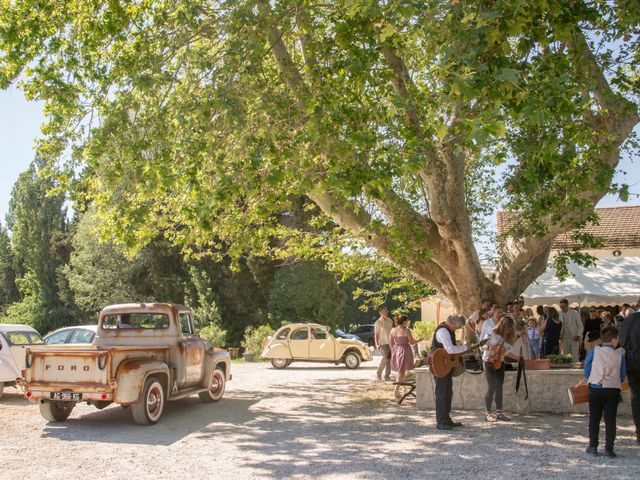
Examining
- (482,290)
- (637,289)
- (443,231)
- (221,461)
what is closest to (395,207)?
(443,231)

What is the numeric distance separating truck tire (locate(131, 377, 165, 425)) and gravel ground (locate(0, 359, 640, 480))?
0.55 feet

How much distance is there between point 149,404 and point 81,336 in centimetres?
604

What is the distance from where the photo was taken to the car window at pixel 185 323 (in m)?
12.1

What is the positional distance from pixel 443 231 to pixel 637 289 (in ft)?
23.7

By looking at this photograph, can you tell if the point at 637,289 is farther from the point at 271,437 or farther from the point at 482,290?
the point at 271,437

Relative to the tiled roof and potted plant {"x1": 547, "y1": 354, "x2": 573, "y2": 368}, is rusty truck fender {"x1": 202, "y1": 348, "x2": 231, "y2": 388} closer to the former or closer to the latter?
potted plant {"x1": 547, "y1": 354, "x2": 573, "y2": 368}

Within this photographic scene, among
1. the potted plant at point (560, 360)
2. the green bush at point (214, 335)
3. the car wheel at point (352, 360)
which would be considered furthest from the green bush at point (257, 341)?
the potted plant at point (560, 360)

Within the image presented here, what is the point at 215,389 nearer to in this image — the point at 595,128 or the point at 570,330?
the point at 570,330

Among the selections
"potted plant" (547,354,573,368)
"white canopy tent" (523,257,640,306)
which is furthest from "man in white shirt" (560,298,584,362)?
"potted plant" (547,354,573,368)

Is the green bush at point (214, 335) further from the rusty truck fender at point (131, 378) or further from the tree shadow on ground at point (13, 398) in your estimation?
the rusty truck fender at point (131, 378)

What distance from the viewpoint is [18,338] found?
46.5 ft

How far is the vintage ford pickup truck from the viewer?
9.80 meters

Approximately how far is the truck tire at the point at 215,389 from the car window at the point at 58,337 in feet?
15.0

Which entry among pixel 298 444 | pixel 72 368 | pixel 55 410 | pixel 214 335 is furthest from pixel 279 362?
pixel 298 444
